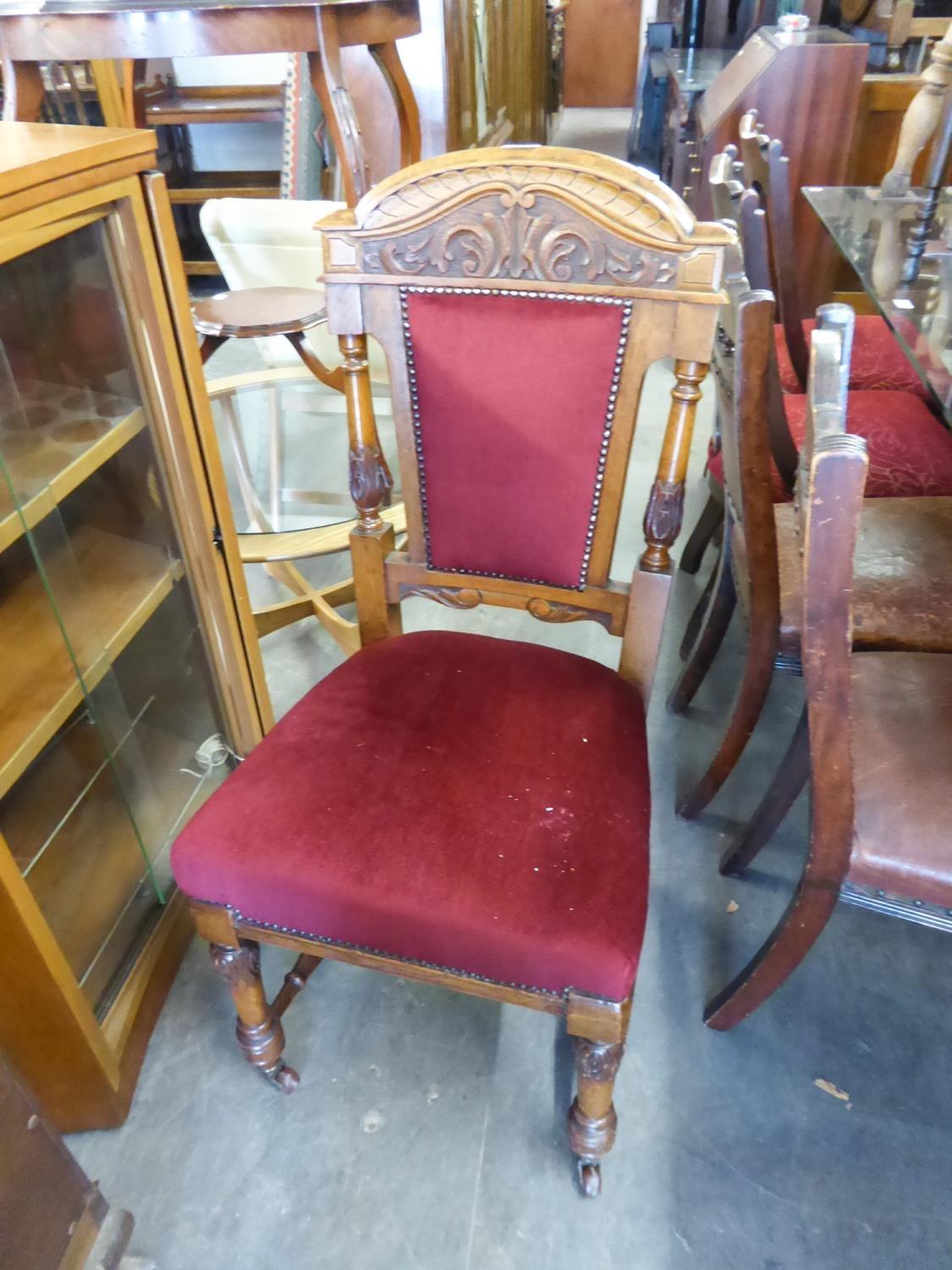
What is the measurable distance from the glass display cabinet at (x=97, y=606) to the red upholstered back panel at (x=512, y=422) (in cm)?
31

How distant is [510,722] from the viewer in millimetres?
996

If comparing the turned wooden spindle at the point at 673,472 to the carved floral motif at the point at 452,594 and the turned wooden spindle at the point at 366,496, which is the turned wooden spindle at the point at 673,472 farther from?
the turned wooden spindle at the point at 366,496

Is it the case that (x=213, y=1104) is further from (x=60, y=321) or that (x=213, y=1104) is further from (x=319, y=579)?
(x=319, y=579)

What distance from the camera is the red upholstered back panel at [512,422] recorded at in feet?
3.11

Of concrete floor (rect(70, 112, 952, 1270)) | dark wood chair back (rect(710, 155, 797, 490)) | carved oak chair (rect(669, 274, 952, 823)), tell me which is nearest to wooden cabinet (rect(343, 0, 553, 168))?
dark wood chair back (rect(710, 155, 797, 490))

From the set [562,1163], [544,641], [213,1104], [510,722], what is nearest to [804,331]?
[544,641]

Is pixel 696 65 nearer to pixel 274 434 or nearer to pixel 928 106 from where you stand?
pixel 928 106

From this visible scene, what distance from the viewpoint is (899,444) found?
152cm

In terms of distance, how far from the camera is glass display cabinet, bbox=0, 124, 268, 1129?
88 centimetres

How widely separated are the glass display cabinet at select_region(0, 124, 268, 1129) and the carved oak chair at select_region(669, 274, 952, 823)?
69 cm

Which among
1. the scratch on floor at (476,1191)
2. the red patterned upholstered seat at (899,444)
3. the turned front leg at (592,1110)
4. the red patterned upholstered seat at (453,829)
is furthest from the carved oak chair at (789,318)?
the scratch on floor at (476,1191)

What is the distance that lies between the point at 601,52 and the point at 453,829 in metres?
9.66

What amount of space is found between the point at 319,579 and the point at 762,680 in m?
1.17

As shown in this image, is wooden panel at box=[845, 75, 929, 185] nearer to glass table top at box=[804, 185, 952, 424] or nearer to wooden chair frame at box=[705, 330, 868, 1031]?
glass table top at box=[804, 185, 952, 424]
